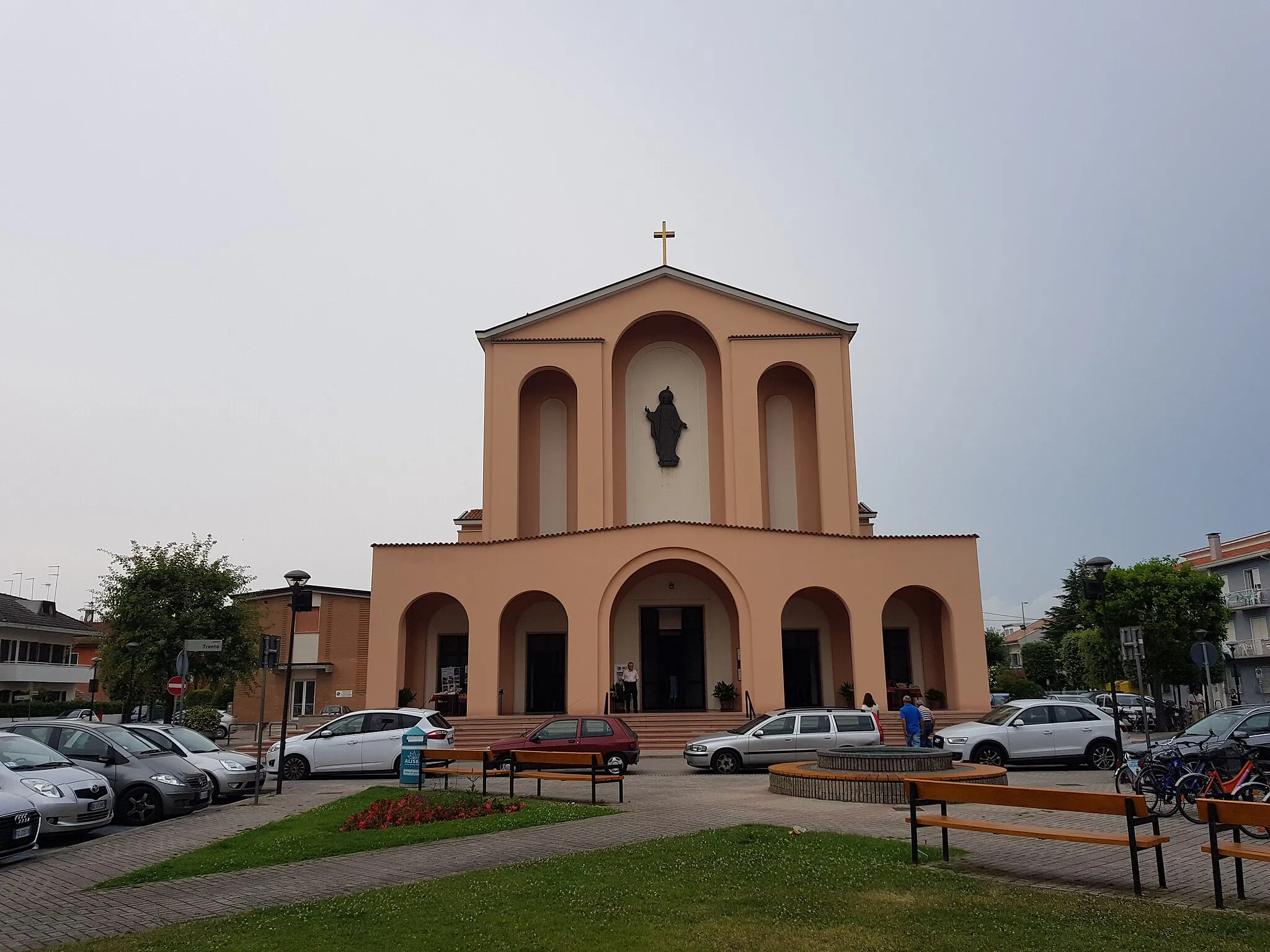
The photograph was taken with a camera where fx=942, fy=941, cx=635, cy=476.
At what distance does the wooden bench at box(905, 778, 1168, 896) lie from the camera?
7254mm

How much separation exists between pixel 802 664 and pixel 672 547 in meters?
6.38

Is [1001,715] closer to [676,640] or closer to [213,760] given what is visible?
[676,640]

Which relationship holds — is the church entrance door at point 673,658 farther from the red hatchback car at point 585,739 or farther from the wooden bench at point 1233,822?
the wooden bench at point 1233,822

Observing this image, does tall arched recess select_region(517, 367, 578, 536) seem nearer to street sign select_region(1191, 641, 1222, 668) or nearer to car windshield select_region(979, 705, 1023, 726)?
car windshield select_region(979, 705, 1023, 726)

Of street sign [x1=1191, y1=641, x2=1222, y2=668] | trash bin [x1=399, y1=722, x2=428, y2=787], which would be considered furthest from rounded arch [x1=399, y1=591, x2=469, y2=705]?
street sign [x1=1191, y1=641, x2=1222, y2=668]

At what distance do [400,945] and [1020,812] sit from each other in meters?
8.61

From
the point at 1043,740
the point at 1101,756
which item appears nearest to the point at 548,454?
the point at 1043,740

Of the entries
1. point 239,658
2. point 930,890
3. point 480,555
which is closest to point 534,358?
point 480,555

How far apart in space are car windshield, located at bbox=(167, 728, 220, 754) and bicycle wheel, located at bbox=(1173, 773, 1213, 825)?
→ 47.9 feet

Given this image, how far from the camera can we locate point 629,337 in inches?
1256

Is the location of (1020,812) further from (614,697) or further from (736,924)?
(614,697)

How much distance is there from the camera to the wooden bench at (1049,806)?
23.8 feet

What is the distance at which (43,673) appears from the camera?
46344 mm

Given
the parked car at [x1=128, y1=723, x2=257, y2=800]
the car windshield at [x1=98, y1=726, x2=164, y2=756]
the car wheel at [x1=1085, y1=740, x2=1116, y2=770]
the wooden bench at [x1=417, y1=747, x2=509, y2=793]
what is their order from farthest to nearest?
the car wheel at [x1=1085, y1=740, x2=1116, y2=770] → the parked car at [x1=128, y1=723, x2=257, y2=800] → the wooden bench at [x1=417, y1=747, x2=509, y2=793] → the car windshield at [x1=98, y1=726, x2=164, y2=756]
